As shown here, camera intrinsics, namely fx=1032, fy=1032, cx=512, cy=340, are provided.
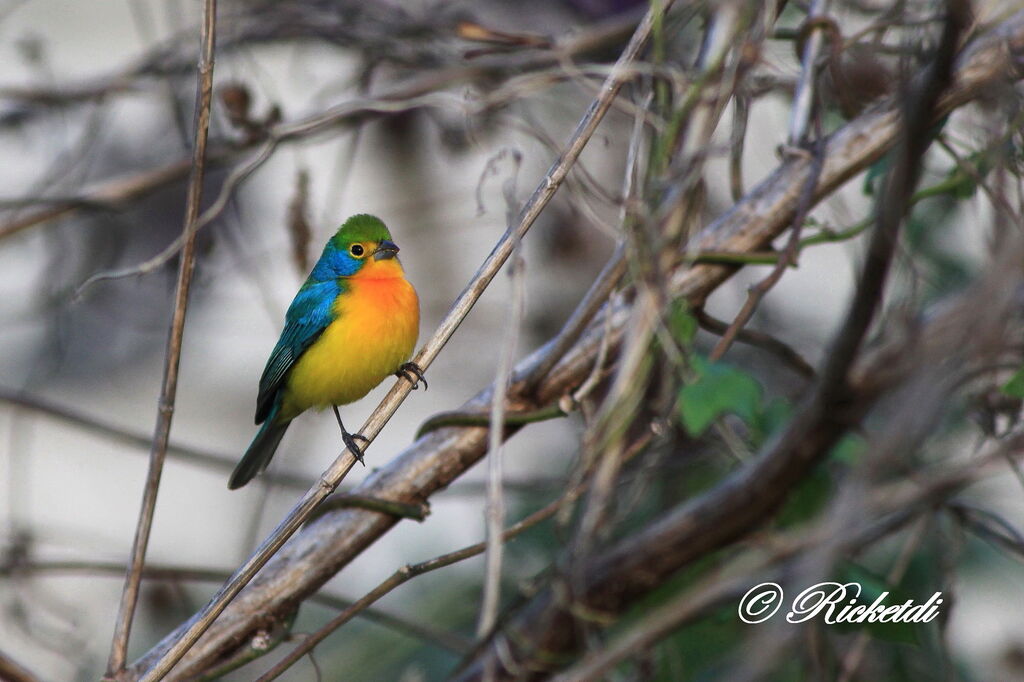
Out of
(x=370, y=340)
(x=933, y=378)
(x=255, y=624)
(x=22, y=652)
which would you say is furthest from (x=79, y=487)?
(x=933, y=378)

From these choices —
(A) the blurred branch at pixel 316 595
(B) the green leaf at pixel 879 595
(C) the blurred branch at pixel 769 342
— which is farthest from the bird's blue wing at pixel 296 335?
(B) the green leaf at pixel 879 595

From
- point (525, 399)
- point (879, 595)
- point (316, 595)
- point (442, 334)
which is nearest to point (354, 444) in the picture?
point (316, 595)

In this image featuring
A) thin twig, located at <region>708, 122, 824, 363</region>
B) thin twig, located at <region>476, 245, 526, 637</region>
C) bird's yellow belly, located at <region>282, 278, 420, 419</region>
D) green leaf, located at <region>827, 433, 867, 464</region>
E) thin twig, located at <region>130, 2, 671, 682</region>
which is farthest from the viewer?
bird's yellow belly, located at <region>282, 278, 420, 419</region>

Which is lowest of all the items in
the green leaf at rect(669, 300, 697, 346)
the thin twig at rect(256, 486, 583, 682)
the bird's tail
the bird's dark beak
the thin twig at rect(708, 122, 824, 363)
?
the thin twig at rect(256, 486, 583, 682)

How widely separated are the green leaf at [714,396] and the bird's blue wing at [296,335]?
211 centimetres

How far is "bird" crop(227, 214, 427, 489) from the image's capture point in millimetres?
3721

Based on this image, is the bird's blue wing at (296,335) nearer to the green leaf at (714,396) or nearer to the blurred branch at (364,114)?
the blurred branch at (364,114)

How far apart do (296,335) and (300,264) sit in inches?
22.3

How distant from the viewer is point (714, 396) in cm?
207

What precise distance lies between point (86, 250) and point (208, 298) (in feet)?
3.31

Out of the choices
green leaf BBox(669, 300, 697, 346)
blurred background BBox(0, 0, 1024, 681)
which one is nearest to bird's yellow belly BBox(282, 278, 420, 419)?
blurred background BBox(0, 0, 1024, 681)

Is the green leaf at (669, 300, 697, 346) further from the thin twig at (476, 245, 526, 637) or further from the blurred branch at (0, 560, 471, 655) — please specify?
the blurred branch at (0, 560, 471, 655)

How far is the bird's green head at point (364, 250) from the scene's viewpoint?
3.99 meters

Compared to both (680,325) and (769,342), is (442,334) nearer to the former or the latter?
(680,325)
